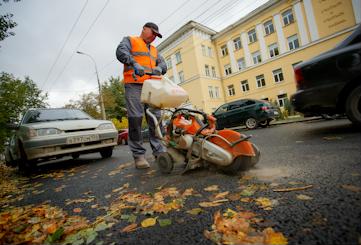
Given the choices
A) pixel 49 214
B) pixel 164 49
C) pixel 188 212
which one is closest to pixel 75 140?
pixel 49 214

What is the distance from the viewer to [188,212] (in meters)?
1.46

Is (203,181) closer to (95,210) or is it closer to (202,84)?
(95,210)

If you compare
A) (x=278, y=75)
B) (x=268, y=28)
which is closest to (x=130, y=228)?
(x=278, y=75)

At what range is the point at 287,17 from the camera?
22.0 m

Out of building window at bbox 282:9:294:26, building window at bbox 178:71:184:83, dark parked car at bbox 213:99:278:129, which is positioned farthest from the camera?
building window at bbox 178:71:184:83

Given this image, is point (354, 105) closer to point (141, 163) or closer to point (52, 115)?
point (141, 163)

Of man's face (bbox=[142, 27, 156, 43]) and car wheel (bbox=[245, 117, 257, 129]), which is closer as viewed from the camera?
man's face (bbox=[142, 27, 156, 43])

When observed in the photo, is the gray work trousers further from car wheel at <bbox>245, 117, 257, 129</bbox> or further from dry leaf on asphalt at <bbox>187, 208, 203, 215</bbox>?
car wheel at <bbox>245, 117, 257, 129</bbox>

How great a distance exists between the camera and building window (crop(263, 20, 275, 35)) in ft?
76.7

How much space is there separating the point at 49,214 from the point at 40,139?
2.71m

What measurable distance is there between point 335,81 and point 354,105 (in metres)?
0.48

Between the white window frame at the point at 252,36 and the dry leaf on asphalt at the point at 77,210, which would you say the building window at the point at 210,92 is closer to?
the white window frame at the point at 252,36

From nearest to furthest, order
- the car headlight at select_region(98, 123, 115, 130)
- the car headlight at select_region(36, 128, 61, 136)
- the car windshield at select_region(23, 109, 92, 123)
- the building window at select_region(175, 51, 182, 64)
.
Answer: the car headlight at select_region(36, 128, 61, 136)
the car windshield at select_region(23, 109, 92, 123)
the car headlight at select_region(98, 123, 115, 130)
the building window at select_region(175, 51, 182, 64)

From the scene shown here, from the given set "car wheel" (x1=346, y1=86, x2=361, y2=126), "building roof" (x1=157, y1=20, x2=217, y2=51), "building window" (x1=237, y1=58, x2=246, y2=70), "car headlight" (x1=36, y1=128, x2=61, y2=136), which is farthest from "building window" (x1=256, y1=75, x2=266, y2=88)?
"car headlight" (x1=36, y1=128, x2=61, y2=136)
